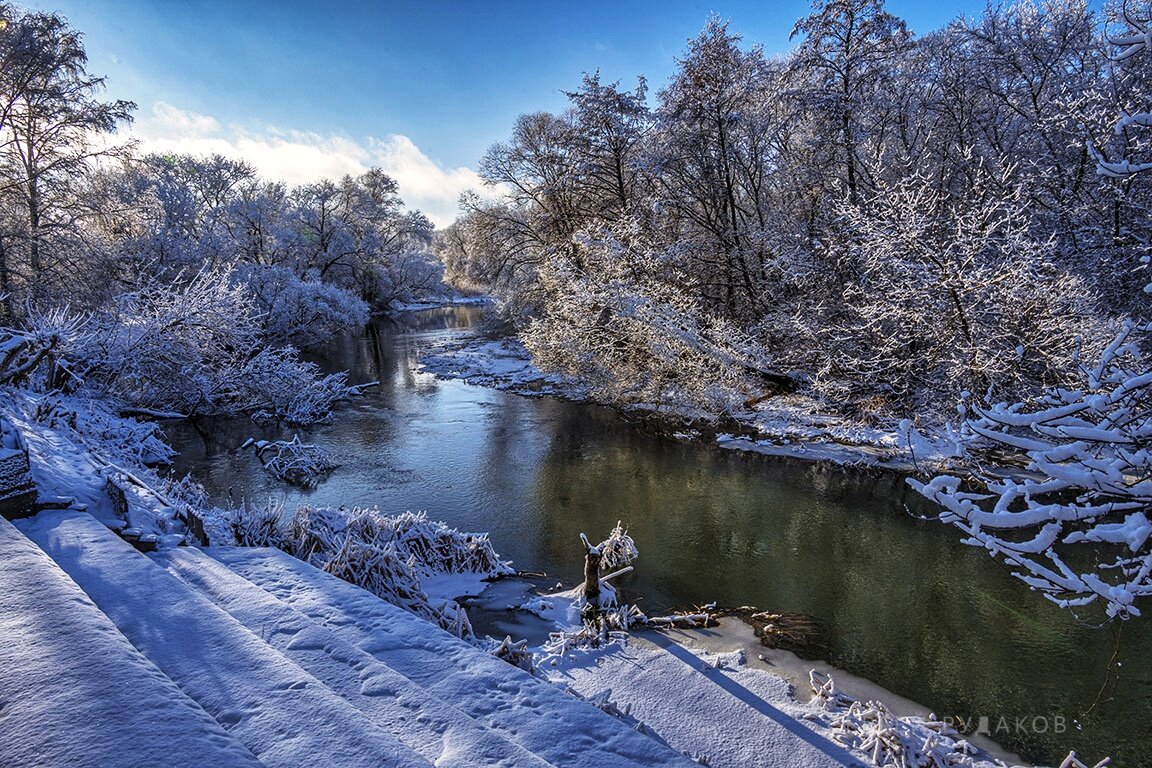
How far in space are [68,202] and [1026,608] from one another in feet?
70.0

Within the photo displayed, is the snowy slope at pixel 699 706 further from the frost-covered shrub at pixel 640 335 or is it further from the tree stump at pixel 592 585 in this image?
the frost-covered shrub at pixel 640 335

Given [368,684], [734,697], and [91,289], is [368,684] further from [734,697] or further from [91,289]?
[91,289]

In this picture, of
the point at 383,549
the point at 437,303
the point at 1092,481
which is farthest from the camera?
Answer: the point at 437,303

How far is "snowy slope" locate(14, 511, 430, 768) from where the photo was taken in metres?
2.28

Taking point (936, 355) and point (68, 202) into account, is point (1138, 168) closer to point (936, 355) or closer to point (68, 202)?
point (936, 355)

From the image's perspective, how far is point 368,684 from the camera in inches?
118

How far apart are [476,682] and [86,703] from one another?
1.78 metres

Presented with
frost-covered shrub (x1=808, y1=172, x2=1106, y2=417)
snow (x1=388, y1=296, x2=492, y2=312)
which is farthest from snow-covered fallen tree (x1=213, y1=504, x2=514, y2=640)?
snow (x1=388, y1=296, x2=492, y2=312)

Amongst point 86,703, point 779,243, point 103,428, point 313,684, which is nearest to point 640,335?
point 779,243

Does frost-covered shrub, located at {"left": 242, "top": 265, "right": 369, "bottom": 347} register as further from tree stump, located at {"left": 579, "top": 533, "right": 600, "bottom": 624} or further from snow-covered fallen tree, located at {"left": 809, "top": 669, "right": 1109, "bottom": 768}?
snow-covered fallen tree, located at {"left": 809, "top": 669, "right": 1109, "bottom": 768}

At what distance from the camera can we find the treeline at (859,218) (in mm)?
10875

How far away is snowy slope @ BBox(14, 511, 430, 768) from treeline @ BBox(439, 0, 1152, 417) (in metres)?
10.6

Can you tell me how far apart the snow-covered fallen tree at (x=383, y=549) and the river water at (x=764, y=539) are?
846 millimetres

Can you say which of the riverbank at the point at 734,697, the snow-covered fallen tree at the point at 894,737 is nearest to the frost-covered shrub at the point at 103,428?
the riverbank at the point at 734,697
